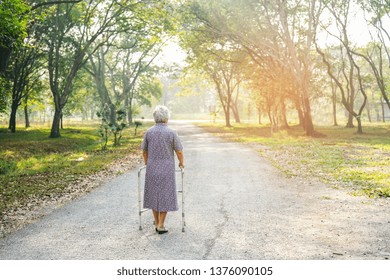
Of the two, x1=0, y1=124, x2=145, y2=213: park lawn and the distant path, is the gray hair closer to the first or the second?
the distant path

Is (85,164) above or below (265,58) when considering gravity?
below

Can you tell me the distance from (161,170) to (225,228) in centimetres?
153

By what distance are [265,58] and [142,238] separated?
2961 centimetres

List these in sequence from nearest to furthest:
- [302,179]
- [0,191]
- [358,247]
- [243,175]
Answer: [358,247], [0,191], [302,179], [243,175]

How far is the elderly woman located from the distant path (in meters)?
0.46

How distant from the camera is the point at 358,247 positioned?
18.7ft

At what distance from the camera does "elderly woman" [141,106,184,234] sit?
6.56 metres

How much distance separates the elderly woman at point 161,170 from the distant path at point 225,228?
46 centimetres

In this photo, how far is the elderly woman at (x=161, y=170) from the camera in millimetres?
6562

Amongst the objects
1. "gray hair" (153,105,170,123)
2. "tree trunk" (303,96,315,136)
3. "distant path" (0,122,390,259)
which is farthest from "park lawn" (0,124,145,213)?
"tree trunk" (303,96,315,136)

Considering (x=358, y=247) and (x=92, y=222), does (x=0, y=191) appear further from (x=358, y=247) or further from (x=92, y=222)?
(x=358, y=247)

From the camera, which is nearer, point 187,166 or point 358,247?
point 358,247

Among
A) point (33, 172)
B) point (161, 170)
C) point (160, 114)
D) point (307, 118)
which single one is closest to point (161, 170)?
point (161, 170)

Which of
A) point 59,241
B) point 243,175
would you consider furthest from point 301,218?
point 243,175
